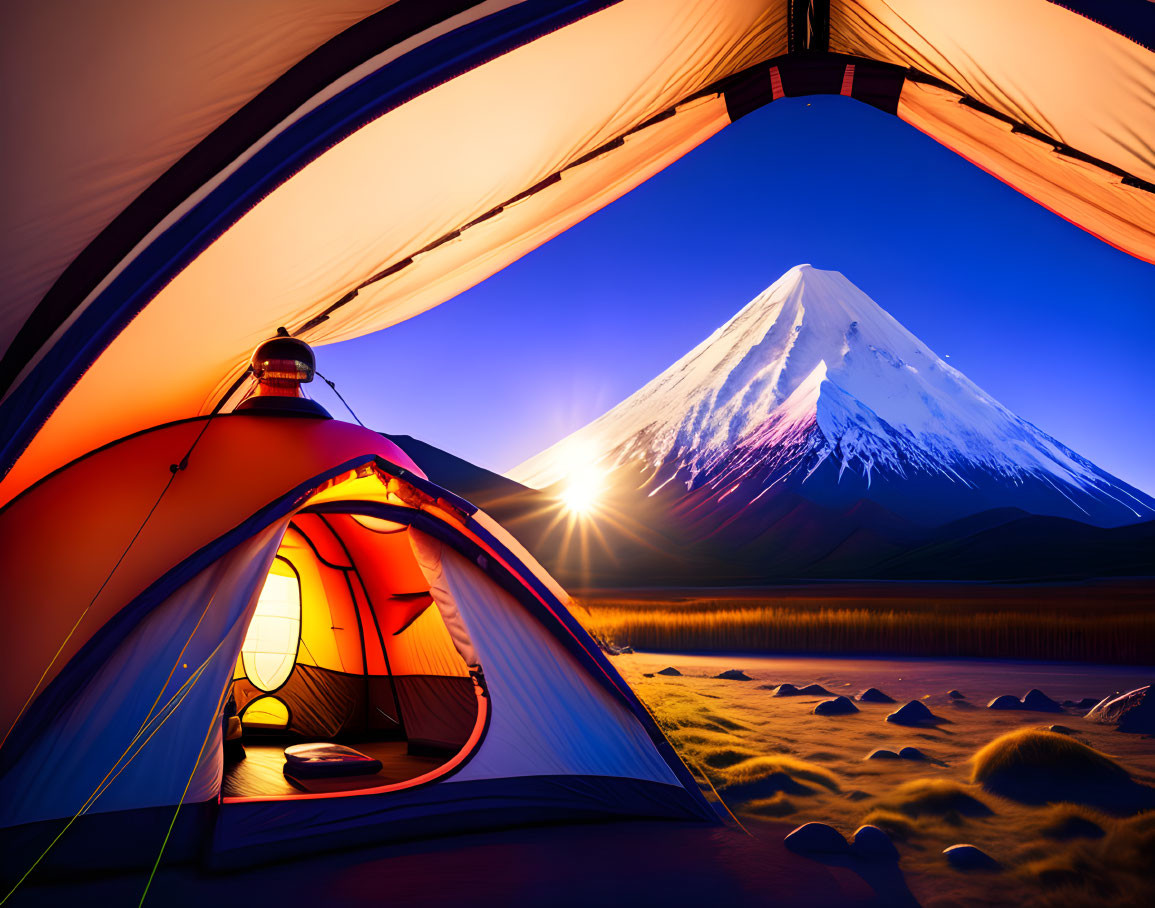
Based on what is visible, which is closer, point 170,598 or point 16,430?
point 16,430

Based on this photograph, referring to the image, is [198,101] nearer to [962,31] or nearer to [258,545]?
[258,545]

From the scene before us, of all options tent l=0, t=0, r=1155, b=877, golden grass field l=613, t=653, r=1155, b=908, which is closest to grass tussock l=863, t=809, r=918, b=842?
golden grass field l=613, t=653, r=1155, b=908

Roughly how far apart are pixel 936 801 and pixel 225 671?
428cm

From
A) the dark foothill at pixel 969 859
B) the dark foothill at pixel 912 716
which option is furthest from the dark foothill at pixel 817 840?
the dark foothill at pixel 912 716

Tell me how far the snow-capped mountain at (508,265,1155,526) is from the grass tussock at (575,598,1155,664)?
178 feet

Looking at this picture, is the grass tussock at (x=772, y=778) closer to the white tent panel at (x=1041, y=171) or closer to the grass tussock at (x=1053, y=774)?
the grass tussock at (x=1053, y=774)

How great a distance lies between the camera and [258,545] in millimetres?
4227

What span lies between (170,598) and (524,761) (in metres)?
2.07

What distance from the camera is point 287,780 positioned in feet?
16.7

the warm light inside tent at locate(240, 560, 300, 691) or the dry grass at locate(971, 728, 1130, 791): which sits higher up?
the warm light inside tent at locate(240, 560, 300, 691)

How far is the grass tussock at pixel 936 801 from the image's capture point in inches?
185

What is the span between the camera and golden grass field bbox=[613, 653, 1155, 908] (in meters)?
3.70

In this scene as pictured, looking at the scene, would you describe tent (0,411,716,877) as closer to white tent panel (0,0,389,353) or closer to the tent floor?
the tent floor

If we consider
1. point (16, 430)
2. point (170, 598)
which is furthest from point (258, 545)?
point (16, 430)
